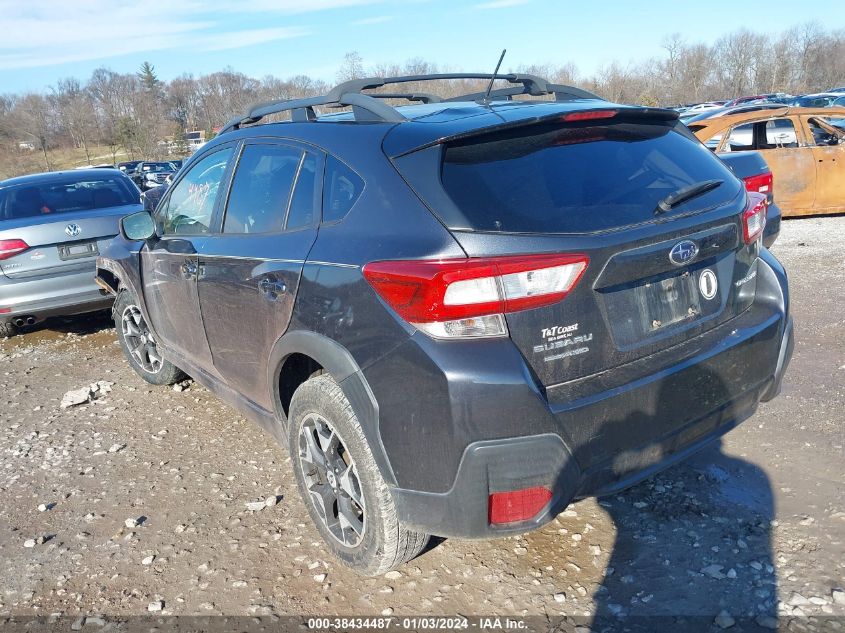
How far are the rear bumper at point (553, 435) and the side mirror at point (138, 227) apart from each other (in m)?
2.58

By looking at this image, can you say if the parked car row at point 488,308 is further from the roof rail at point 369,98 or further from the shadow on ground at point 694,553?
the shadow on ground at point 694,553

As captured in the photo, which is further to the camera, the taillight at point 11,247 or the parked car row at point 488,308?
the taillight at point 11,247

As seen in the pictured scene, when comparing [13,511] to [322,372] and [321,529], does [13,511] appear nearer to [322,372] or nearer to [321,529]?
[321,529]

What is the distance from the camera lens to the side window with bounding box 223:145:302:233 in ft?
10.4

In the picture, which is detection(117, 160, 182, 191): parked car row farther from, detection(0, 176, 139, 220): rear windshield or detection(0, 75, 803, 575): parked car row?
detection(0, 75, 803, 575): parked car row

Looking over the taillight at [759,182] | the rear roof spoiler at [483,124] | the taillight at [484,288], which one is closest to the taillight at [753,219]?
the rear roof spoiler at [483,124]

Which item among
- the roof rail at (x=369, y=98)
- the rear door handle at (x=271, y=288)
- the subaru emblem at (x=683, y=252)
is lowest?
the rear door handle at (x=271, y=288)

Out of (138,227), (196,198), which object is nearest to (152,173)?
(138,227)

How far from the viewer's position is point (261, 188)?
11.0ft

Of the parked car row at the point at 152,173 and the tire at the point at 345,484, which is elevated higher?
the tire at the point at 345,484

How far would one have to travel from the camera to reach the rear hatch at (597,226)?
89.4 inches

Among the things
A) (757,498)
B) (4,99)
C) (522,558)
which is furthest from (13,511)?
(4,99)

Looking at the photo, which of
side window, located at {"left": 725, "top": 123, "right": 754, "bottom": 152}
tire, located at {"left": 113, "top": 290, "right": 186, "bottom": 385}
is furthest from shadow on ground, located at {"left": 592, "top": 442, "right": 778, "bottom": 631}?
side window, located at {"left": 725, "top": 123, "right": 754, "bottom": 152}

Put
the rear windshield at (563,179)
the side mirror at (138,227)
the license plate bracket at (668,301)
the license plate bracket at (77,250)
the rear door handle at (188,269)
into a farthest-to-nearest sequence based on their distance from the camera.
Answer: the license plate bracket at (77,250)
the side mirror at (138,227)
the rear door handle at (188,269)
the license plate bracket at (668,301)
the rear windshield at (563,179)
